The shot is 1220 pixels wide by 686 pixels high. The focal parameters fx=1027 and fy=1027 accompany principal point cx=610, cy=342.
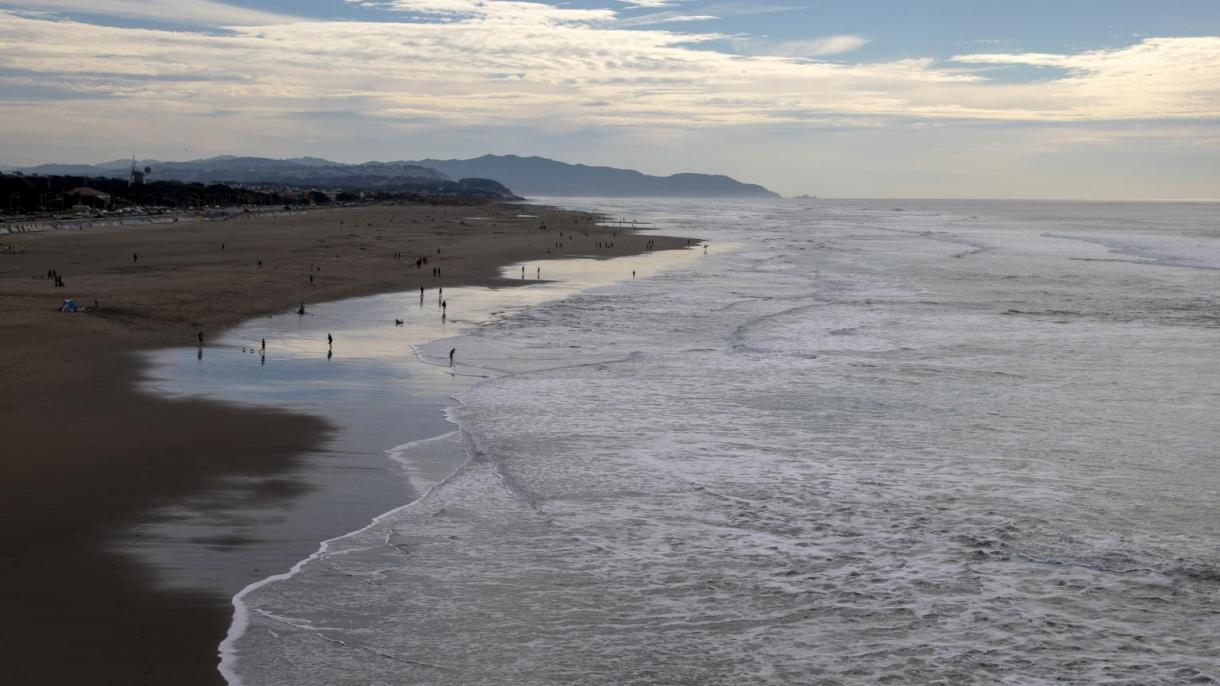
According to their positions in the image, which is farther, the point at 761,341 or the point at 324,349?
the point at 761,341

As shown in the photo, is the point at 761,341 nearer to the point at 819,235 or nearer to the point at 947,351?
the point at 947,351

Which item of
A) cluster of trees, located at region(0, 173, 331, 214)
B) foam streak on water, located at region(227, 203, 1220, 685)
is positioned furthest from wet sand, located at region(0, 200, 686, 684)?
cluster of trees, located at region(0, 173, 331, 214)

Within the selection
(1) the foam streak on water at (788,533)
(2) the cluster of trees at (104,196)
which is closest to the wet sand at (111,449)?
(1) the foam streak on water at (788,533)

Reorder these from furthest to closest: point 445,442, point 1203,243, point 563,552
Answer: point 1203,243, point 445,442, point 563,552

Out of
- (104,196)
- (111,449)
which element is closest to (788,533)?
(111,449)

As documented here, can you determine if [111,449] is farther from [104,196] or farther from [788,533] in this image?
[104,196]

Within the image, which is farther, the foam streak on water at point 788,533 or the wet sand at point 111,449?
the foam streak on water at point 788,533

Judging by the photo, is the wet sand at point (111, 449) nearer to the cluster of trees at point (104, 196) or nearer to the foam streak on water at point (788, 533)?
the foam streak on water at point (788, 533)

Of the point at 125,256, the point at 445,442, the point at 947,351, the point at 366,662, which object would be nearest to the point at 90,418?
the point at 445,442
